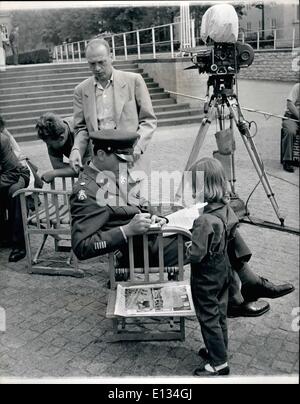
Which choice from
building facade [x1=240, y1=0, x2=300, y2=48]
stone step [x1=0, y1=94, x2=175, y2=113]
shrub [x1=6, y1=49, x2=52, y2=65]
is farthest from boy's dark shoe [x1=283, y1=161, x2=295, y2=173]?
shrub [x1=6, y1=49, x2=52, y2=65]

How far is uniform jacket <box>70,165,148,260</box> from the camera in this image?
3.13 metres

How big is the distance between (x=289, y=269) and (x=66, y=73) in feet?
38.8

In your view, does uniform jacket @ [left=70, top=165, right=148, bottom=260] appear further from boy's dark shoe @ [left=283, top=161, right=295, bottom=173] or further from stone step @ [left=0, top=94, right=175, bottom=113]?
stone step @ [left=0, top=94, right=175, bottom=113]

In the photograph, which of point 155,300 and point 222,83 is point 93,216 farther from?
point 222,83

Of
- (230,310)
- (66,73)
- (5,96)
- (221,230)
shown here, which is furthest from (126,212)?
(66,73)

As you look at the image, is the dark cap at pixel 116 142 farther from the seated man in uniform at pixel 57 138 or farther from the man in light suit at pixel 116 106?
the seated man in uniform at pixel 57 138

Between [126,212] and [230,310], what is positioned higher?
[126,212]

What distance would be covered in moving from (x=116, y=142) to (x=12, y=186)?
226 cm

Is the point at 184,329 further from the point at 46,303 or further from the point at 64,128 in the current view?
the point at 64,128

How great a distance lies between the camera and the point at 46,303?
13.2 feet

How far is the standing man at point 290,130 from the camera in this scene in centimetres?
739

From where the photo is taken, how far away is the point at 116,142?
10.3 feet

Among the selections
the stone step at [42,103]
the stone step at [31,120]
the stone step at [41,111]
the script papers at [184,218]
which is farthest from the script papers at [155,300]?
the stone step at [42,103]

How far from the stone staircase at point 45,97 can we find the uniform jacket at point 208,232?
9247 millimetres
